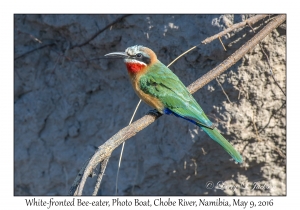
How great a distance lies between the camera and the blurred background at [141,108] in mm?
2793

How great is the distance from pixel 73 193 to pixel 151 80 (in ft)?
3.74

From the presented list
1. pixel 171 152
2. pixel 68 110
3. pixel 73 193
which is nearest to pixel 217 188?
pixel 171 152

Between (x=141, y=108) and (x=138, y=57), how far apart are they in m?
0.50

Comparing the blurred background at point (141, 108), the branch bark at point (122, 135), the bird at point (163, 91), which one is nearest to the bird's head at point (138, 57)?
the bird at point (163, 91)

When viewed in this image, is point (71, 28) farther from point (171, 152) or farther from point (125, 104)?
point (171, 152)

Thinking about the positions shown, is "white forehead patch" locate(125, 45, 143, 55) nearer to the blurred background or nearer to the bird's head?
the bird's head

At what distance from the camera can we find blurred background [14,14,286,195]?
2793 mm

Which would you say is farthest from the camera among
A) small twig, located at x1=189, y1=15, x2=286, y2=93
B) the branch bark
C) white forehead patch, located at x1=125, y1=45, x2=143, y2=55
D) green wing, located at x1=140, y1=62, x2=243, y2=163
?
white forehead patch, located at x1=125, y1=45, x2=143, y2=55

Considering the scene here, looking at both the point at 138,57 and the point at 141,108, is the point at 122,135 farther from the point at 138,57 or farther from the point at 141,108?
the point at 141,108

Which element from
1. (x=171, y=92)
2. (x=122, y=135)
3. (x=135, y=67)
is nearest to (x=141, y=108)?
(x=135, y=67)

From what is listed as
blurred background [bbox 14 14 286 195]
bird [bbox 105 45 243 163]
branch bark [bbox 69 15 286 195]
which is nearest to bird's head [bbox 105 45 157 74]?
bird [bbox 105 45 243 163]

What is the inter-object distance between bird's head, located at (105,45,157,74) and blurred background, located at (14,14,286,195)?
8.3 inches

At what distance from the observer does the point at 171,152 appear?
3.05 metres
